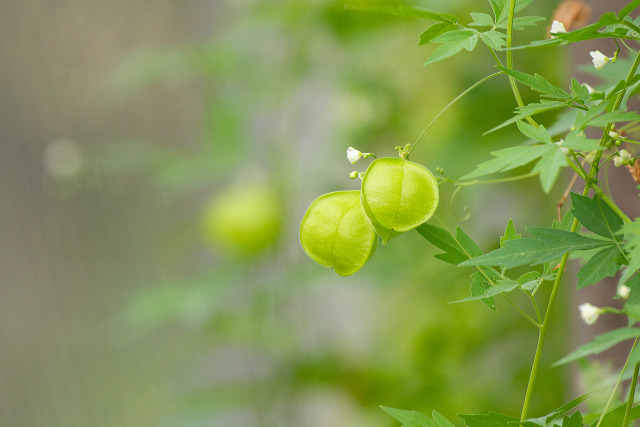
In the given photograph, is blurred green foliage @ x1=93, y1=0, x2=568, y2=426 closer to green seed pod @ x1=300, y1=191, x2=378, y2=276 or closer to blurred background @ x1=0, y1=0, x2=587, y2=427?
blurred background @ x1=0, y1=0, x2=587, y2=427

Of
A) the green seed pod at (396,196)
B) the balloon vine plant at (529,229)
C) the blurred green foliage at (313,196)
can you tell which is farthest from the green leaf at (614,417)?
the blurred green foliage at (313,196)

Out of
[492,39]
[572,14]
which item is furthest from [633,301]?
[572,14]

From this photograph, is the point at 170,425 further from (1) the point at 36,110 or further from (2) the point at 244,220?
(1) the point at 36,110

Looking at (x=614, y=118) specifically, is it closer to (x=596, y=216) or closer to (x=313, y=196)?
(x=596, y=216)

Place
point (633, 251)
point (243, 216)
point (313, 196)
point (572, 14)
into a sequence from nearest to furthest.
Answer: point (633, 251)
point (572, 14)
point (243, 216)
point (313, 196)

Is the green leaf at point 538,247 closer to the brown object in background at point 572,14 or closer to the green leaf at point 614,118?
the green leaf at point 614,118

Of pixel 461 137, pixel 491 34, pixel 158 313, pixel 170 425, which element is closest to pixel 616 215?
pixel 491 34

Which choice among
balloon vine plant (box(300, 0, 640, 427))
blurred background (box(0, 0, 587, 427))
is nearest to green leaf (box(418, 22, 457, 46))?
balloon vine plant (box(300, 0, 640, 427))
